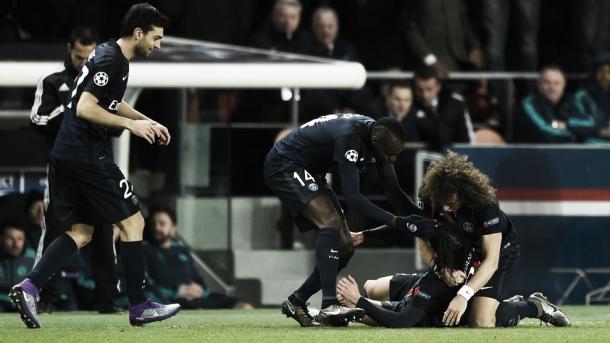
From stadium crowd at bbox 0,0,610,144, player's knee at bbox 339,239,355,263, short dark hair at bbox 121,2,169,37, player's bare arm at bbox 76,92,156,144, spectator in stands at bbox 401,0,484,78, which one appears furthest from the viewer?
spectator in stands at bbox 401,0,484,78

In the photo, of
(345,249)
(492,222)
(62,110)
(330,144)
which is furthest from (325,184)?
(62,110)

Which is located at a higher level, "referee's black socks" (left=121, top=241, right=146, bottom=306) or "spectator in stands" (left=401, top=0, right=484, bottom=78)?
"spectator in stands" (left=401, top=0, right=484, bottom=78)

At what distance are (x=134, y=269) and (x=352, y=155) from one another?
149cm

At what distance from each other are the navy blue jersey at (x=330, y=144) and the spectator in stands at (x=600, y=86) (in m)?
5.92

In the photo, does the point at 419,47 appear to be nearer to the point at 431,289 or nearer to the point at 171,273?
the point at 171,273

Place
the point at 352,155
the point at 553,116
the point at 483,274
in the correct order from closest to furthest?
1. the point at 483,274
2. the point at 352,155
3. the point at 553,116

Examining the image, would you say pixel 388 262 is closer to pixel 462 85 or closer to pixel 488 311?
pixel 462 85

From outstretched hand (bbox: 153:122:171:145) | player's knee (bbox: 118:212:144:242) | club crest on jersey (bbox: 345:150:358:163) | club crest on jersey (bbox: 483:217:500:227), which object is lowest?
player's knee (bbox: 118:212:144:242)

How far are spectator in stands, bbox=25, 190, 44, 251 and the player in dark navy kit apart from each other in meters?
4.75

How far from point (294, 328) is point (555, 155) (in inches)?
201

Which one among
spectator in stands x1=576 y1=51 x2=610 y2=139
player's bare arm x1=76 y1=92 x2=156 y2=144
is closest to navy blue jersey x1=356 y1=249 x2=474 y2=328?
player's bare arm x1=76 y1=92 x2=156 y2=144

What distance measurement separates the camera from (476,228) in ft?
30.9

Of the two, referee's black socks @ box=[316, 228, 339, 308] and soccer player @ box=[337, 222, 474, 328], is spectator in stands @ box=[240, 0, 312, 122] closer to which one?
referee's black socks @ box=[316, 228, 339, 308]

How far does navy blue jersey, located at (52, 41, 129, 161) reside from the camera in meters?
9.25
